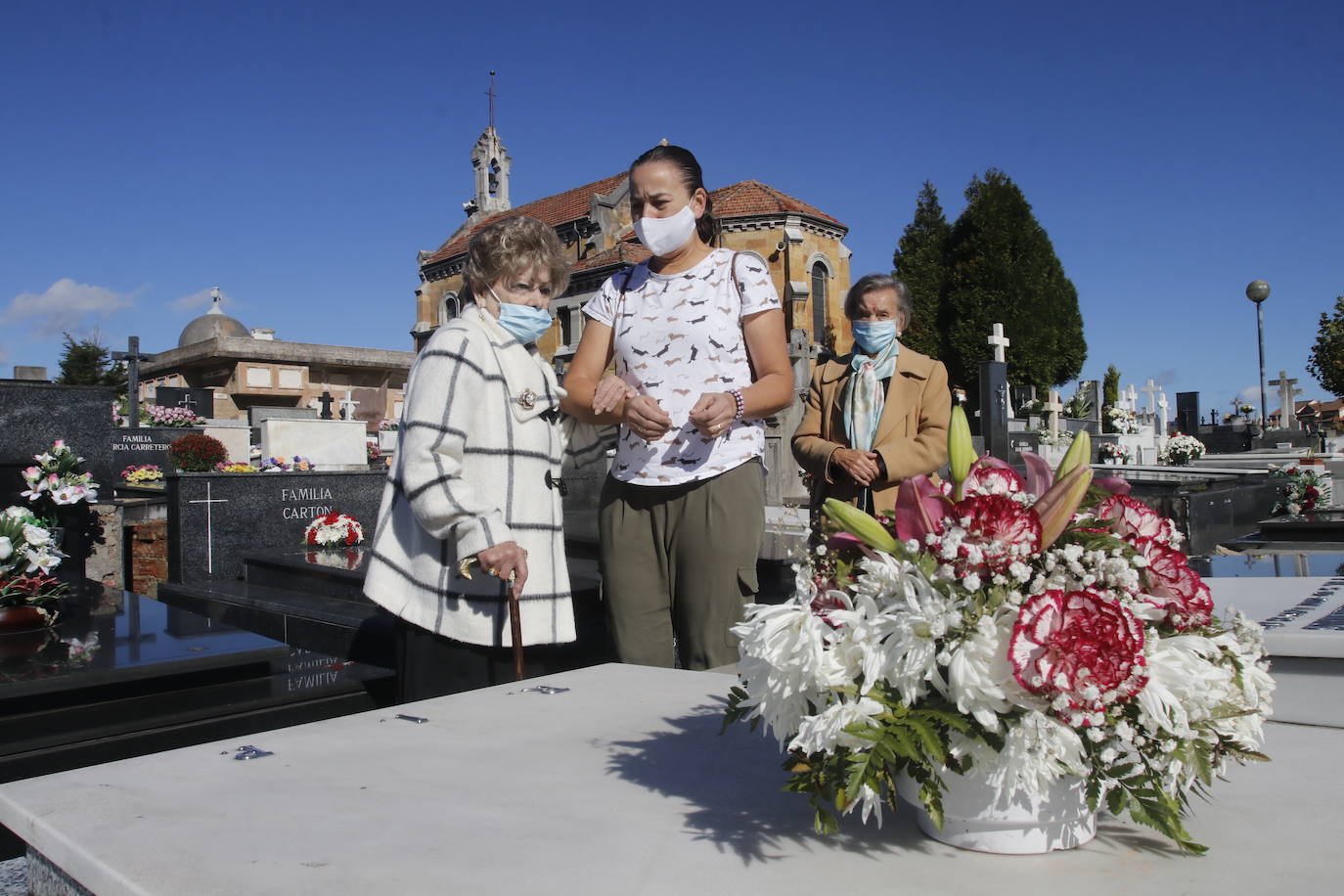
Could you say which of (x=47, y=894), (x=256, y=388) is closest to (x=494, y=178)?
(x=256, y=388)

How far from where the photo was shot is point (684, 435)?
8.85 ft

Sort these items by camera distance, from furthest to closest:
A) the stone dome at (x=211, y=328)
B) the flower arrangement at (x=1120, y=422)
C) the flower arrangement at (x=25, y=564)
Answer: the stone dome at (x=211, y=328), the flower arrangement at (x=1120, y=422), the flower arrangement at (x=25, y=564)

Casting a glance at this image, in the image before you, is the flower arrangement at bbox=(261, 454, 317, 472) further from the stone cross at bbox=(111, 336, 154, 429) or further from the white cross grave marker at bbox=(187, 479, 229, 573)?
the stone cross at bbox=(111, 336, 154, 429)

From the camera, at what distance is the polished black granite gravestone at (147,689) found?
2812 mm

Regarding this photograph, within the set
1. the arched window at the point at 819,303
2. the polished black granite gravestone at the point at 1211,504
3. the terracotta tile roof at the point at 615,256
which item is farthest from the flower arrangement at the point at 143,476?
the arched window at the point at 819,303

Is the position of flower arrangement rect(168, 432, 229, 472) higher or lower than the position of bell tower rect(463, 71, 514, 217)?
lower

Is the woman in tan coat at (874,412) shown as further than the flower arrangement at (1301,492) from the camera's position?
No

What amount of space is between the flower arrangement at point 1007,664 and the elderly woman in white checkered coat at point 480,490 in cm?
141

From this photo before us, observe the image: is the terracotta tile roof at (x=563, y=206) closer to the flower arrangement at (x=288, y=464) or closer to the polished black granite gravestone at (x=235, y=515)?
the flower arrangement at (x=288, y=464)

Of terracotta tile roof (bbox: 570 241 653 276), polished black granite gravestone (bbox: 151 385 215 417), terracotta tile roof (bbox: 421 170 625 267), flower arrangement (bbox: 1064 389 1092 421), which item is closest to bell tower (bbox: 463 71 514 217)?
terracotta tile roof (bbox: 421 170 625 267)

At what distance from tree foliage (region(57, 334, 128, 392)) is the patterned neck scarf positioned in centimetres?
4108

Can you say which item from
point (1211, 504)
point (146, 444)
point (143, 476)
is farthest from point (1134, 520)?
point (146, 444)

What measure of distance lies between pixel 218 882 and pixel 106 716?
2.20 metres

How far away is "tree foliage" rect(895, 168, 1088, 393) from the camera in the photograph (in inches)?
1341
